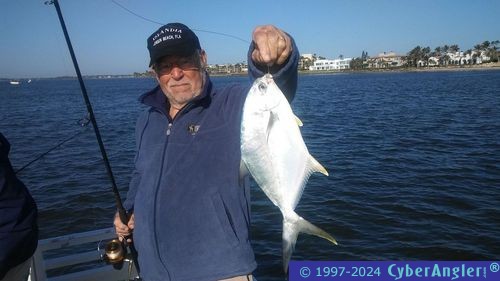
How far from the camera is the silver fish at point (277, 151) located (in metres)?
2.68

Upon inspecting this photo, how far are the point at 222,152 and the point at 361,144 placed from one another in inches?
643

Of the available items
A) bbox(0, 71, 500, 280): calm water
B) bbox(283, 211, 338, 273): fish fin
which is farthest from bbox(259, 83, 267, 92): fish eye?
bbox(0, 71, 500, 280): calm water

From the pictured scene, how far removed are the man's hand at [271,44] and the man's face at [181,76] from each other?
0.59 metres

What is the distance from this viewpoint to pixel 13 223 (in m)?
3.18

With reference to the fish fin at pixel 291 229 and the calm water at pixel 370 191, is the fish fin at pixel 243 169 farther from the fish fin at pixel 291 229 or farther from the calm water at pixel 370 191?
the calm water at pixel 370 191

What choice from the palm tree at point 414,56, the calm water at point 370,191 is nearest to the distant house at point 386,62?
the palm tree at point 414,56

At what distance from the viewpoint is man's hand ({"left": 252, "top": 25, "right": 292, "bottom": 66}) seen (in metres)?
2.48

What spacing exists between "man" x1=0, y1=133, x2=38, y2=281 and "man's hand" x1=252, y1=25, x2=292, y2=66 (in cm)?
223

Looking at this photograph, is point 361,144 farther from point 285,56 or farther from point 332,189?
point 285,56

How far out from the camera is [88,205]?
1266 centimetres

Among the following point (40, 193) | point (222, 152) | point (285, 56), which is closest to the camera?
point (285, 56)

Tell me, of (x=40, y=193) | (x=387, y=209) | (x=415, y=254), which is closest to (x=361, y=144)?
(x=387, y=209)

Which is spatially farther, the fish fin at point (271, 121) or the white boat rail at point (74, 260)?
the white boat rail at point (74, 260)

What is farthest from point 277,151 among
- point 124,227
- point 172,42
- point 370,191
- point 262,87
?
point 370,191
